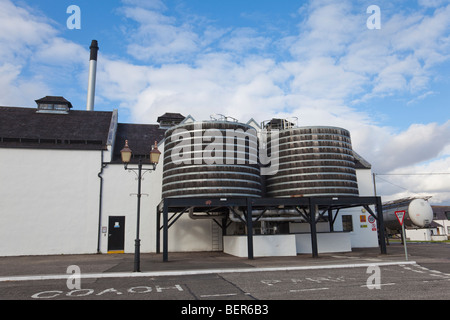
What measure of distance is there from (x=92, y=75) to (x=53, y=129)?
1877 cm

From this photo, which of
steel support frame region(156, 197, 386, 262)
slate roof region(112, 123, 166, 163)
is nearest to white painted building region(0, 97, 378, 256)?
slate roof region(112, 123, 166, 163)

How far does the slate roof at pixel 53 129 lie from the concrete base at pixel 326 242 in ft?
55.0

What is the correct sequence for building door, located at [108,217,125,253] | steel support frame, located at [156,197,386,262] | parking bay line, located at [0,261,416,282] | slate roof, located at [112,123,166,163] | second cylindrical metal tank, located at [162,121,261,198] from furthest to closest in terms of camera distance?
1. slate roof, located at [112,123,166,163]
2. building door, located at [108,217,125,253]
3. second cylindrical metal tank, located at [162,121,261,198]
4. steel support frame, located at [156,197,386,262]
5. parking bay line, located at [0,261,416,282]

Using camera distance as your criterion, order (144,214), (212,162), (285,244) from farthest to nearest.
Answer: (144,214)
(285,244)
(212,162)

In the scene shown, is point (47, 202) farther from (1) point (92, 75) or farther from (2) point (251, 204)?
(1) point (92, 75)

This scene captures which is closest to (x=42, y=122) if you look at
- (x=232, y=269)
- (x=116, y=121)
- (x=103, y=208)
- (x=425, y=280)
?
(x=116, y=121)

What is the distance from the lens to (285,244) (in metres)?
21.1

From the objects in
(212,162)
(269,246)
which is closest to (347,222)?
(269,246)

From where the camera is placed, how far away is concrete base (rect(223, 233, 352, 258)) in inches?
814

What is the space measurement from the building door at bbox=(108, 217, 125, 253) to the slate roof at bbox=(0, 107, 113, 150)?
5977mm

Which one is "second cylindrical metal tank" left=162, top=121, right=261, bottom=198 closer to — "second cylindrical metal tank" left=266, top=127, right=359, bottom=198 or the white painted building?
"second cylindrical metal tank" left=266, top=127, right=359, bottom=198

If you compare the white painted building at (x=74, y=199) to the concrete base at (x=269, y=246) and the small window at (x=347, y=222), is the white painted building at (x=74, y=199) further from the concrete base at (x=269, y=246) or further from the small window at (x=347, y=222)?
the concrete base at (x=269, y=246)

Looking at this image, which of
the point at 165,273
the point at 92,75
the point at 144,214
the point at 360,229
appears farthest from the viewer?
the point at 92,75

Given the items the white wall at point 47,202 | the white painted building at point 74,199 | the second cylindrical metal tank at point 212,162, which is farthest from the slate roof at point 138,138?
the second cylindrical metal tank at point 212,162
